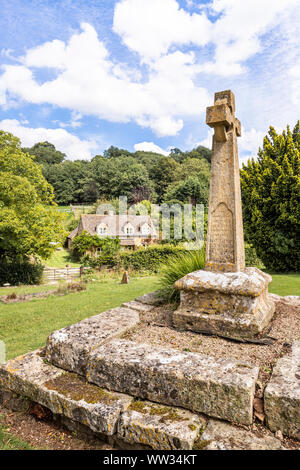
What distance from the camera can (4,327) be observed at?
6.50m

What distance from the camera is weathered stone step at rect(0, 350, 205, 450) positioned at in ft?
6.43

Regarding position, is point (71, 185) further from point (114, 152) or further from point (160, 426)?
point (160, 426)

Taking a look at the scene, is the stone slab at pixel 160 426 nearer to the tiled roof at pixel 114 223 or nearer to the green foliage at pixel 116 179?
the tiled roof at pixel 114 223

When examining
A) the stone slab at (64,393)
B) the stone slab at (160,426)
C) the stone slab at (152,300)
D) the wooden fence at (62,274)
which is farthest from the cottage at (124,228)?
the stone slab at (160,426)

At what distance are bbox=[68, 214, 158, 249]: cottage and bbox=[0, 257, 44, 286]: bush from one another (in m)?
12.8

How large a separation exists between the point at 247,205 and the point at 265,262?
3203mm

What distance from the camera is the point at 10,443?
7.57 feet

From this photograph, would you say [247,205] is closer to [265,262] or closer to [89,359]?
[265,262]

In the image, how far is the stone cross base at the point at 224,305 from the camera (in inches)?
132

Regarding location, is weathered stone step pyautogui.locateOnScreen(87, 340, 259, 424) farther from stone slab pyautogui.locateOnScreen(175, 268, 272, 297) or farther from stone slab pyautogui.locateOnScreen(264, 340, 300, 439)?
stone slab pyautogui.locateOnScreen(175, 268, 272, 297)

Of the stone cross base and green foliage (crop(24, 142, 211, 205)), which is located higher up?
green foliage (crop(24, 142, 211, 205))

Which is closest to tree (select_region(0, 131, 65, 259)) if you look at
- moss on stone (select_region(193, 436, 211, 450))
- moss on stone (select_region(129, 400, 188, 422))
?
moss on stone (select_region(129, 400, 188, 422))

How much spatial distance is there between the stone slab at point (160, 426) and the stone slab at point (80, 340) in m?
0.76
